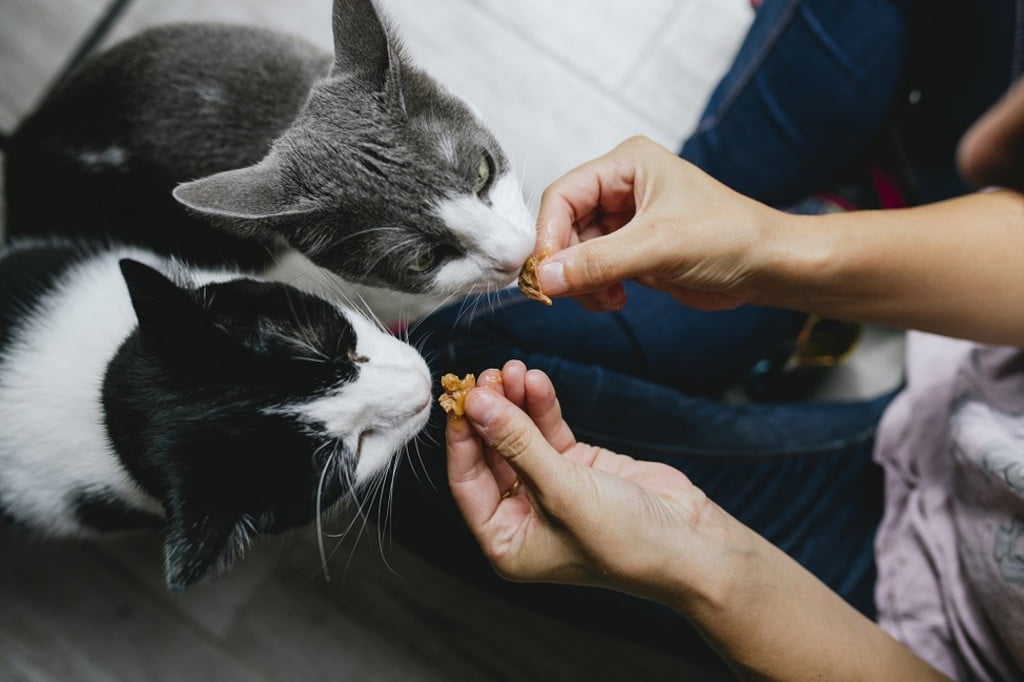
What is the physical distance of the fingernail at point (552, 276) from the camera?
0.91 m

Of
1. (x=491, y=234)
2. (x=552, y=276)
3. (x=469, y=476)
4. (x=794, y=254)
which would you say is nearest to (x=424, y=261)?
(x=491, y=234)

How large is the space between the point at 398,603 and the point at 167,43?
1377mm

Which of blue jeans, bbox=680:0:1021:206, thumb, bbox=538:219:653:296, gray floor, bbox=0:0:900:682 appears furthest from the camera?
gray floor, bbox=0:0:900:682

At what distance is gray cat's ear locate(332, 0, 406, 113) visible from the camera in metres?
1.00

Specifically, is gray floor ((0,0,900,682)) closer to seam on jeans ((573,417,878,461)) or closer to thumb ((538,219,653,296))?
seam on jeans ((573,417,878,461))

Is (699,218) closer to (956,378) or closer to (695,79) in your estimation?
(956,378)

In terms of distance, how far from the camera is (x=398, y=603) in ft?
5.10

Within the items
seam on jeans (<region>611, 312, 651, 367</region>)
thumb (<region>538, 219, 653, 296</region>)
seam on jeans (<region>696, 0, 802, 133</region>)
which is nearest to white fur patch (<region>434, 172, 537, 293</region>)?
thumb (<region>538, 219, 653, 296</region>)

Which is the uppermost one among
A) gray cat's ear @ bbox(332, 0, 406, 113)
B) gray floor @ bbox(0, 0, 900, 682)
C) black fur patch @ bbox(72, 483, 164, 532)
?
gray cat's ear @ bbox(332, 0, 406, 113)

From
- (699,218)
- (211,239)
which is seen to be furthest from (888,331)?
(211,239)

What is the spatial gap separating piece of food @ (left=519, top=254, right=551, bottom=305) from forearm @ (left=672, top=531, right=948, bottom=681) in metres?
0.47

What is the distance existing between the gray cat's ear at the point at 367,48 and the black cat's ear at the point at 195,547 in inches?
28.6

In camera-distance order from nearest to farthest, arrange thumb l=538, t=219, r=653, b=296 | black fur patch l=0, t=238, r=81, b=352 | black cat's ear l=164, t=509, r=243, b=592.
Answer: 1. black cat's ear l=164, t=509, r=243, b=592
2. thumb l=538, t=219, r=653, b=296
3. black fur patch l=0, t=238, r=81, b=352

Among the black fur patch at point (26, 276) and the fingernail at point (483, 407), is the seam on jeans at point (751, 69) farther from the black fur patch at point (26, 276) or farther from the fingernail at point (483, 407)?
the black fur patch at point (26, 276)
